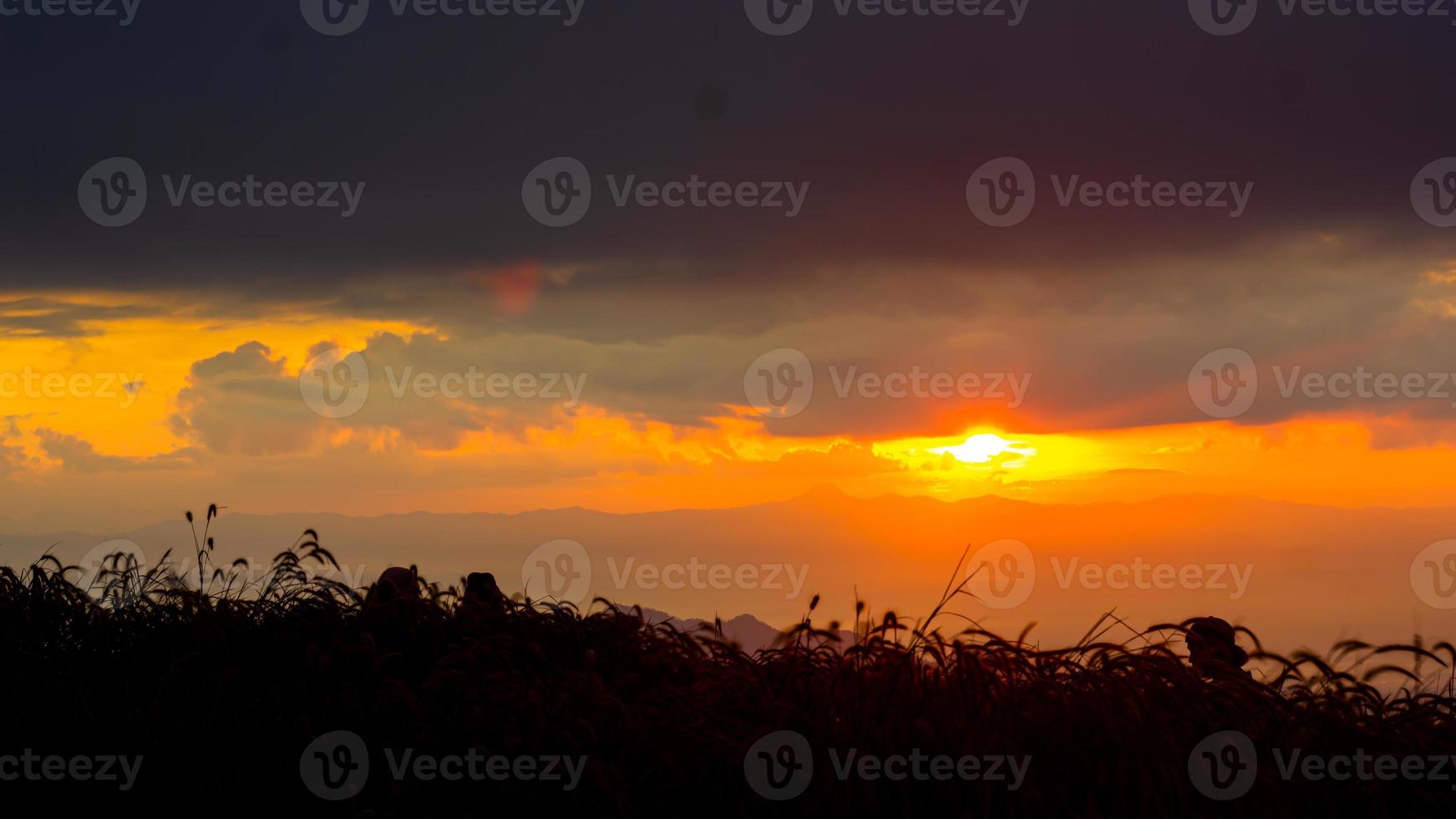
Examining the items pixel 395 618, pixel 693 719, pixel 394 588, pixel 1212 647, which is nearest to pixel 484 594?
pixel 394 588

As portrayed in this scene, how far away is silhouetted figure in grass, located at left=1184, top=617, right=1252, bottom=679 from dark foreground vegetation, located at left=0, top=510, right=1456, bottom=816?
2 centimetres

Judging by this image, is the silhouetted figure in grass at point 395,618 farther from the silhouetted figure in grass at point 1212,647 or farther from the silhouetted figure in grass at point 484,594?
the silhouetted figure in grass at point 1212,647

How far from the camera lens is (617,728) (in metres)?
7.27

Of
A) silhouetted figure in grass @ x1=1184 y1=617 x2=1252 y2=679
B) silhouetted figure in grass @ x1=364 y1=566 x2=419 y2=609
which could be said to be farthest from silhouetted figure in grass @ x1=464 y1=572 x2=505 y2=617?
silhouetted figure in grass @ x1=1184 y1=617 x2=1252 y2=679

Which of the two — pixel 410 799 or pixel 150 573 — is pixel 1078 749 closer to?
pixel 410 799

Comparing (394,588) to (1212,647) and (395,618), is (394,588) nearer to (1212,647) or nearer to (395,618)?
(395,618)

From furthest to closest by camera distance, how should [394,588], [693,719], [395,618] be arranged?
[394,588]
[395,618]
[693,719]

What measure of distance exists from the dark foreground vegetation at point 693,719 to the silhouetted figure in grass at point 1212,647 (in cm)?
2

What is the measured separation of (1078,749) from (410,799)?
11.9ft

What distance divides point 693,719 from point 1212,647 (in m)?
3.65

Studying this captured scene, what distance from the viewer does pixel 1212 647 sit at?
8.38m

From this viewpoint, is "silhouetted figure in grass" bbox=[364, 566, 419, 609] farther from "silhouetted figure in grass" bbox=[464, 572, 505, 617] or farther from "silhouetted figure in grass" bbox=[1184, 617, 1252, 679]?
"silhouetted figure in grass" bbox=[1184, 617, 1252, 679]

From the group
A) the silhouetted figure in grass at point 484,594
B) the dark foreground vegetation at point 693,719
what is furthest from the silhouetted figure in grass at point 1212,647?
the silhouetted figure in grass at point 484,594

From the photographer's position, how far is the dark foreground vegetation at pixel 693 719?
641 cm
